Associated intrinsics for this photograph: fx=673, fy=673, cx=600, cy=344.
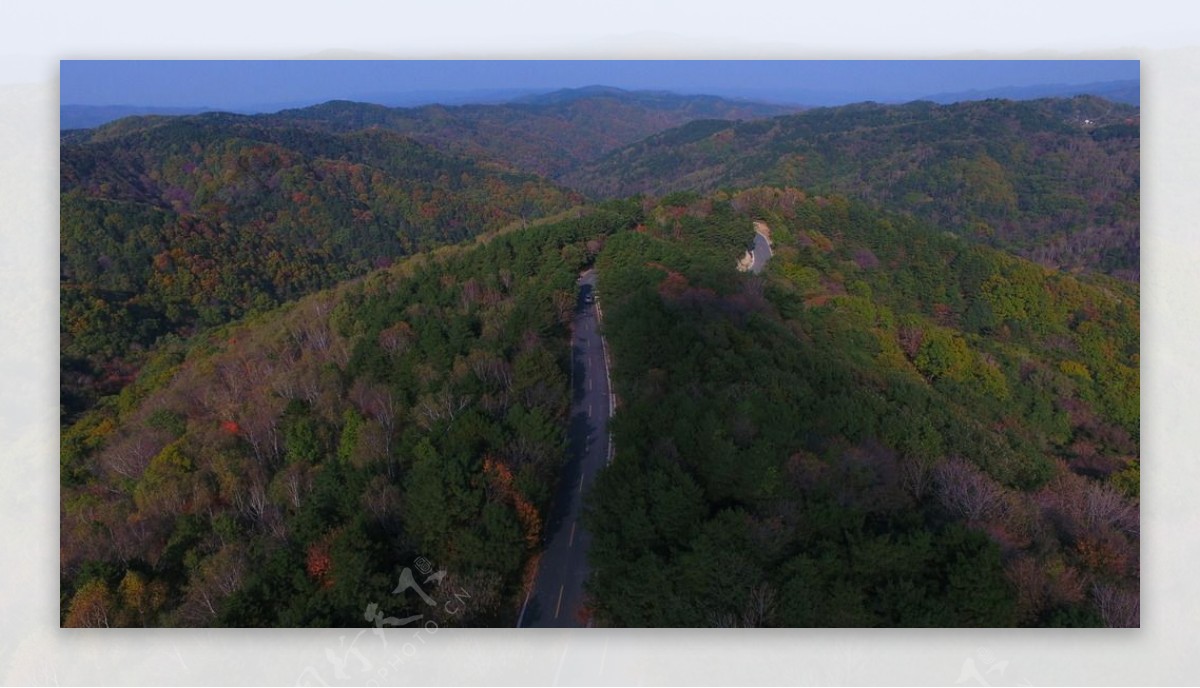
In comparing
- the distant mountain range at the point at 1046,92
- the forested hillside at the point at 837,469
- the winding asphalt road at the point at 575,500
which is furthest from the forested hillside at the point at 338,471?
the distant mountain range at the point at 1046,92

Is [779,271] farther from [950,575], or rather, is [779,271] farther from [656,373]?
[950,575]

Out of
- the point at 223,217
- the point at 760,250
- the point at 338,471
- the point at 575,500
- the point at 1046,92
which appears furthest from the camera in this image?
the point at 1046,92

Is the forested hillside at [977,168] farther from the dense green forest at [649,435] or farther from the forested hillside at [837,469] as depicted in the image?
the forested hillside at [837,469]

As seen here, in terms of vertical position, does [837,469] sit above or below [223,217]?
below

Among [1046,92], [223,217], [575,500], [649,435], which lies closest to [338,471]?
[575,500]

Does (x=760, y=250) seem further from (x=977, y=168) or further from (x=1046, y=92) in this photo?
(x=1046, y=92)

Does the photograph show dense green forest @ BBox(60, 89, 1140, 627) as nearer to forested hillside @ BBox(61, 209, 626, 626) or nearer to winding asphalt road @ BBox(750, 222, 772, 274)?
forested hillside @ BBox(61, 209, 626, 626)
